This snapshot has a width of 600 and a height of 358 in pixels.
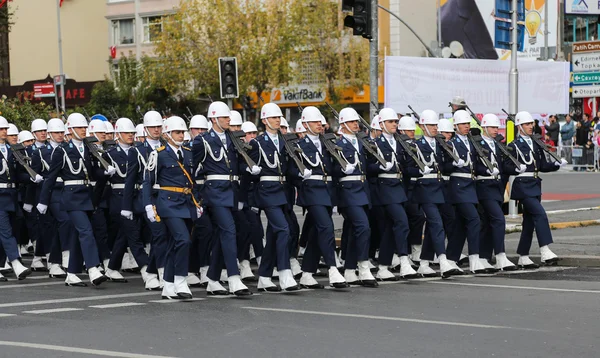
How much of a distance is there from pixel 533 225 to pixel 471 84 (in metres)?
7.83

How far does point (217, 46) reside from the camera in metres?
52.9

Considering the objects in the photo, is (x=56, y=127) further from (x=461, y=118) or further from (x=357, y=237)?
(x=461, y=118)

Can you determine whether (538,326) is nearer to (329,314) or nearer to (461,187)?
(329,314)

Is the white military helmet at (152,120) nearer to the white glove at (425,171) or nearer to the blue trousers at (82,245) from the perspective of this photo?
the blue trousers at (82,245)

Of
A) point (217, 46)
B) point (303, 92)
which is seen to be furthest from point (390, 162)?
point (303, 92)

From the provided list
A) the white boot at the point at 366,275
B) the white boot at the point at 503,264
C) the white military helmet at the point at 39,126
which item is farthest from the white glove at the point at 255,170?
the white military helmet at the point at 39,126

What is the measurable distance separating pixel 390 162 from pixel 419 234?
182 centimetres

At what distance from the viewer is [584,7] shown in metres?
29.6

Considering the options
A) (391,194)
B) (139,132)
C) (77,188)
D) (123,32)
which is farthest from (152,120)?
(123,32)

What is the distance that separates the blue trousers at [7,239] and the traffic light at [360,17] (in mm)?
6407

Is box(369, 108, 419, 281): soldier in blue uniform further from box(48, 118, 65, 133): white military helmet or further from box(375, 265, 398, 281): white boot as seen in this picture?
box(48, 118, 65, 133): white military helmet

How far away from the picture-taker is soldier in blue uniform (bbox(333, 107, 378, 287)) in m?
14.3

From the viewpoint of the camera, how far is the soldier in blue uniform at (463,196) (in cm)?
1546

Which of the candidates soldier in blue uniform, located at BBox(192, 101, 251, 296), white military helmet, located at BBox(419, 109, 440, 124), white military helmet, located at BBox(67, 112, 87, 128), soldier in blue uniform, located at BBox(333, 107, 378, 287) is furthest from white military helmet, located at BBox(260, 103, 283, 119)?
white military helmet, located at BBox(67, 112, 87, 128)
